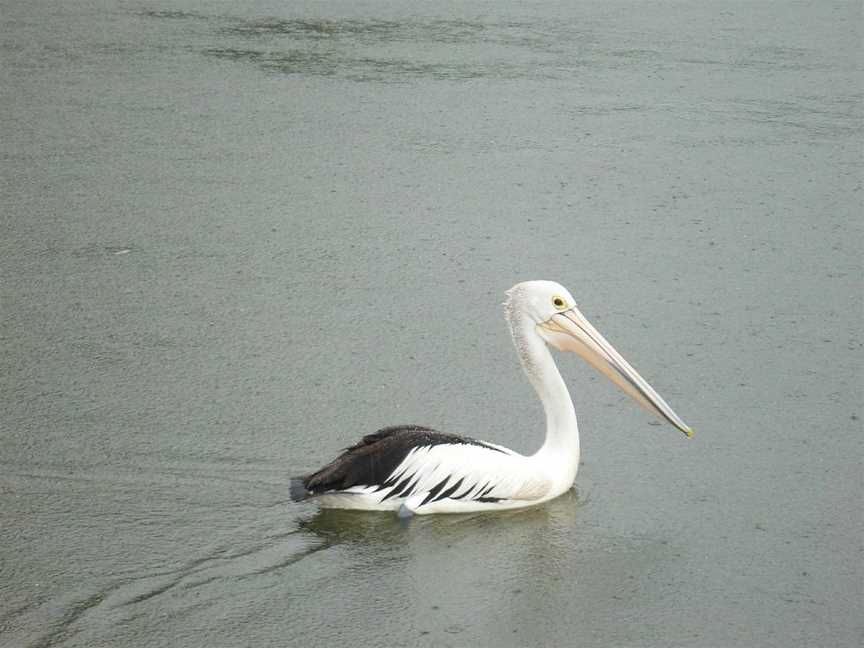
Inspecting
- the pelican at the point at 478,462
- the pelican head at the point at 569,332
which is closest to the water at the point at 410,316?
the pelican at the point at 478,462

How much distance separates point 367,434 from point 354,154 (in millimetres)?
2620

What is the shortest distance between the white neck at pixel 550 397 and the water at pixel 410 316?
12 cm

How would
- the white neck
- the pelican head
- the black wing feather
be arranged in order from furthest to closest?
the pelican head → the white neck → the black wing feather

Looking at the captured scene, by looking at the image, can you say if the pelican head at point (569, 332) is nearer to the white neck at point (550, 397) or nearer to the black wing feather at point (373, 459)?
the white neck at point (550, 397)

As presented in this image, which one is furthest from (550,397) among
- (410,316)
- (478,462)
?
(410,316)

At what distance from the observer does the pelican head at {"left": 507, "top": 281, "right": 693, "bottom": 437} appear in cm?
383

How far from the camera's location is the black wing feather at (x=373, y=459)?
3428mm

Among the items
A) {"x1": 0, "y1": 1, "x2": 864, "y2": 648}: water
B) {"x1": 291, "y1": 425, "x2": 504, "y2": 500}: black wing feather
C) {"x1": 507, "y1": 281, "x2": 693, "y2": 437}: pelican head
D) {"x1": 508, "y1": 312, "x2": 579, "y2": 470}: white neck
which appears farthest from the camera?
{"x1": 507, "y1": 281, "x2": 693, "y2": 437}: pelican head

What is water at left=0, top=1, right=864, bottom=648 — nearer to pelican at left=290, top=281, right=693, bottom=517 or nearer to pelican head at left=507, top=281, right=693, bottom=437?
pelican at left=290, top=281, right=693, bottom=517

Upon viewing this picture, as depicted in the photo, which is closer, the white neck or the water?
the water

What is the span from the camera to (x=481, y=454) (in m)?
3.58

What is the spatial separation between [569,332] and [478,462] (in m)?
0.52

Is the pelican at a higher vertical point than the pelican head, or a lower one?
lower

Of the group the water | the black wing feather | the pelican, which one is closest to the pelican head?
the pelican
